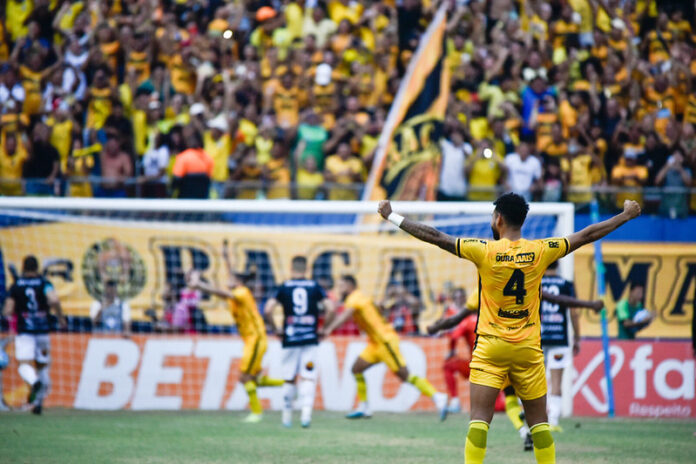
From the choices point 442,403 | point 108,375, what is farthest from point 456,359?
point 108,375

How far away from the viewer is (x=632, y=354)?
1548cm

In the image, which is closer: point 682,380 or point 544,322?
point 544,322

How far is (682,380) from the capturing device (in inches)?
603

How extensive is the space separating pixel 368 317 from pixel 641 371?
4.41 m

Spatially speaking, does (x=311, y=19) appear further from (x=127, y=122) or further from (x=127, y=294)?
(x=127, y=294)

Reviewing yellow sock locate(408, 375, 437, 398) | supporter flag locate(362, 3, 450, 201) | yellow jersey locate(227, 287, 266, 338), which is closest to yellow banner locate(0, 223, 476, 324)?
supporter flag locate(362, 3, 450, 201)

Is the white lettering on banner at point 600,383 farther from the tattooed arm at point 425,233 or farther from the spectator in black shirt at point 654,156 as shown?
the tattooed arm at point 425,233

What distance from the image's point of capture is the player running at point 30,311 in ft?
46.5

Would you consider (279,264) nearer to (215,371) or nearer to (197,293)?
(197,293)

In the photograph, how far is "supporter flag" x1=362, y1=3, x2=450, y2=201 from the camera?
16.6 meters

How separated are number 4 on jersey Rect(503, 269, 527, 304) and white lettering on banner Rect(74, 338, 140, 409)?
30.6 ft

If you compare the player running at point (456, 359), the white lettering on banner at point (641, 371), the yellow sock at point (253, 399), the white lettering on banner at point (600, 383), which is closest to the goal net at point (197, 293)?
the player running at point (456, 359)

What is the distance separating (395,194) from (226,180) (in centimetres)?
296

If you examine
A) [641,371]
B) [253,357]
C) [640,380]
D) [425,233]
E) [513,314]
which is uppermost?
[425,233]
